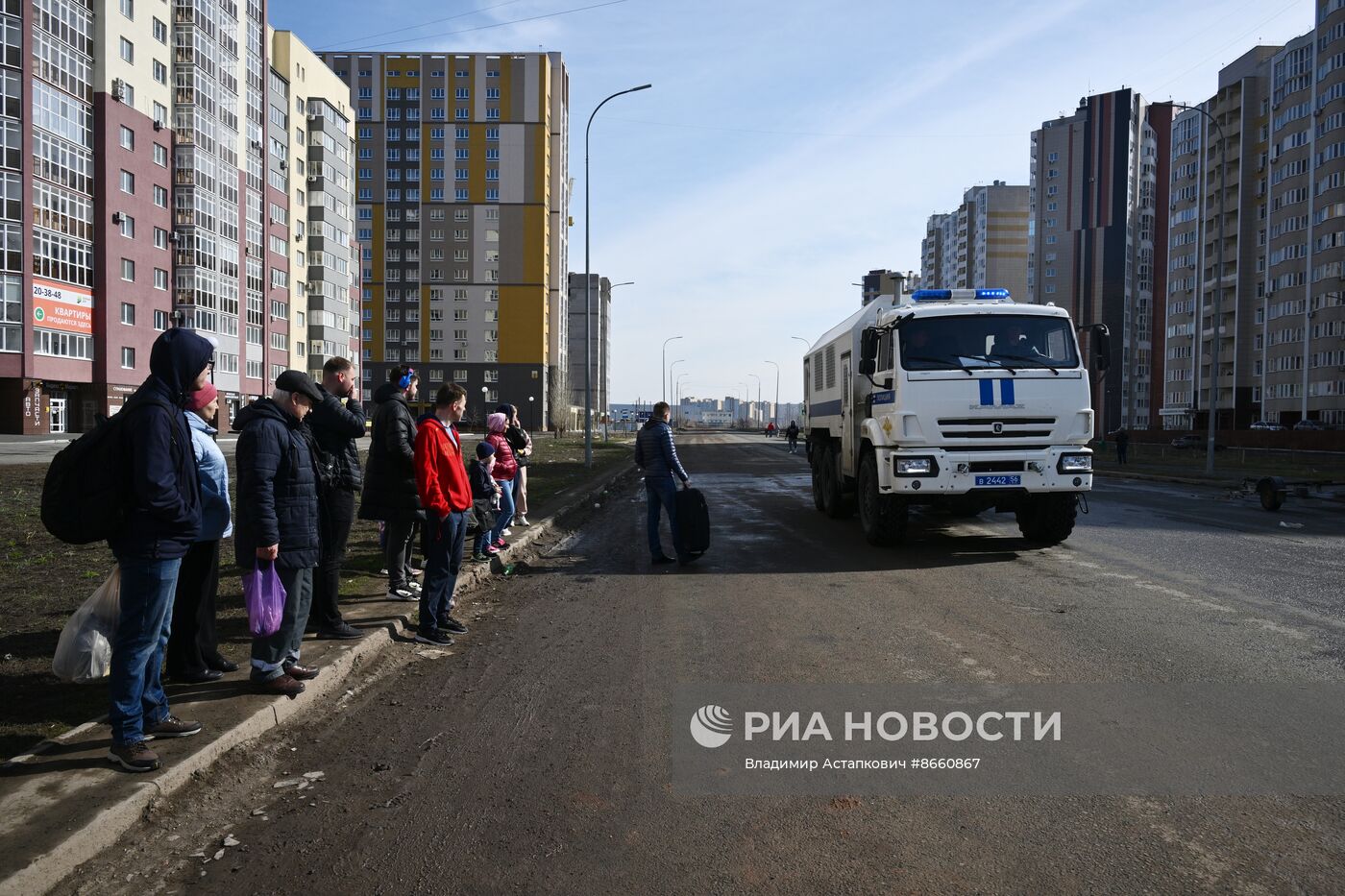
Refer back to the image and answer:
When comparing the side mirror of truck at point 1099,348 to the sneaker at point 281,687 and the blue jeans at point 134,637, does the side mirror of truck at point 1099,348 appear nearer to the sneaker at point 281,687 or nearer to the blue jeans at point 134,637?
the sneaker at point 281,687

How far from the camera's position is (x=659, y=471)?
33.8 feet

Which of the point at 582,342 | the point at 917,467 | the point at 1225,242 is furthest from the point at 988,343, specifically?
the point at 582,342

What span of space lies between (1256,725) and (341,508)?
17.9 feet

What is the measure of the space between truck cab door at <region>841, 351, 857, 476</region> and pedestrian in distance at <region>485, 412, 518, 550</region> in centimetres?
454

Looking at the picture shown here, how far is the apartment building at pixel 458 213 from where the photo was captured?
102875 mm

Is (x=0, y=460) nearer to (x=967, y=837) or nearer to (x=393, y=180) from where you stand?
(x=967, y=837)

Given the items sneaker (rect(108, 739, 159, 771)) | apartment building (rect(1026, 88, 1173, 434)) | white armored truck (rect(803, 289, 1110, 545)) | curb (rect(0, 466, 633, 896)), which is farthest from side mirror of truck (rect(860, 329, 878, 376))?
apartment building (rect(1026, 88, 1173, 434))

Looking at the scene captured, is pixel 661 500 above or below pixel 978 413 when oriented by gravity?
below

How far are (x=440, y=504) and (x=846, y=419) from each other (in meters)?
7.64

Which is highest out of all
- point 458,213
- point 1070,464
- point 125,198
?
point 458,213

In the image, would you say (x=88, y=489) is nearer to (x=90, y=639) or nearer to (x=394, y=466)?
(x=90, y=639)

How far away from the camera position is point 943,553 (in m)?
10.6

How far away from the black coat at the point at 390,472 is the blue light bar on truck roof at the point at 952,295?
7.02 metres

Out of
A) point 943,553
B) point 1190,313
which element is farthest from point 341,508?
point 1190,313
